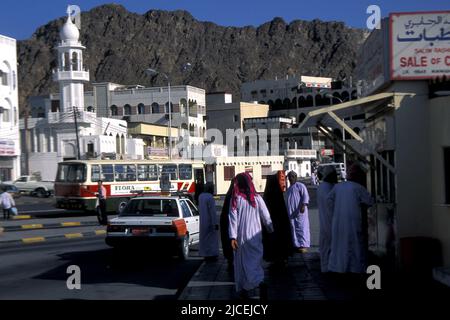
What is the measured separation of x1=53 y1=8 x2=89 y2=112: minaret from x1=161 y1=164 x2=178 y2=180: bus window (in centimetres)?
2642

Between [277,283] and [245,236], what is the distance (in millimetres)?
1822

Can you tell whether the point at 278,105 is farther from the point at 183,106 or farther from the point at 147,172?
the point at 147,172

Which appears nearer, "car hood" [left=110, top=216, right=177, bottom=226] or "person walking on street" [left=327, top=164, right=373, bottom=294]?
"person walking on street" [left=327, top=164, right=373, bottom=294]

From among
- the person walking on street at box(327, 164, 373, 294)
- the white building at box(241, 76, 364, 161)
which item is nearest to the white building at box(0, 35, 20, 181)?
the person walking on street at box(327, 164, 373, 294)

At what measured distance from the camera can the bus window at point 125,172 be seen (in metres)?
32.2

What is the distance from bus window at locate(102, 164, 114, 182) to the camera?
31641mm

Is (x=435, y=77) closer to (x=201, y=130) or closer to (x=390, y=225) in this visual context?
(x=390, y=225)

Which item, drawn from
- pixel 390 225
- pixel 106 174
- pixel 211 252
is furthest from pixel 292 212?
pixel 106 174

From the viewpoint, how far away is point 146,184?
109 ft

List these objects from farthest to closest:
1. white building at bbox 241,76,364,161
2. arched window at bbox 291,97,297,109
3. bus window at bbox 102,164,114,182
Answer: arched window at bbox 291,97,297,109 < white building at bbox 241,76,364,161 < bus window at bbox 102,164,114,182

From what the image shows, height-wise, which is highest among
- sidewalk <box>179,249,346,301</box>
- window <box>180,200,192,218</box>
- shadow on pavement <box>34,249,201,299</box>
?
window <box>180,200,192,218</box>

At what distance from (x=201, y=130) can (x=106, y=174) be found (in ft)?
147

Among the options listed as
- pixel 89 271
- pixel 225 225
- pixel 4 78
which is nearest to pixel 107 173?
pixel 89 271

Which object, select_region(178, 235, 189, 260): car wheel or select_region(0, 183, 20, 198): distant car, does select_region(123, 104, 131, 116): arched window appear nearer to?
select_region(0, 183, 20, 198): distant car
